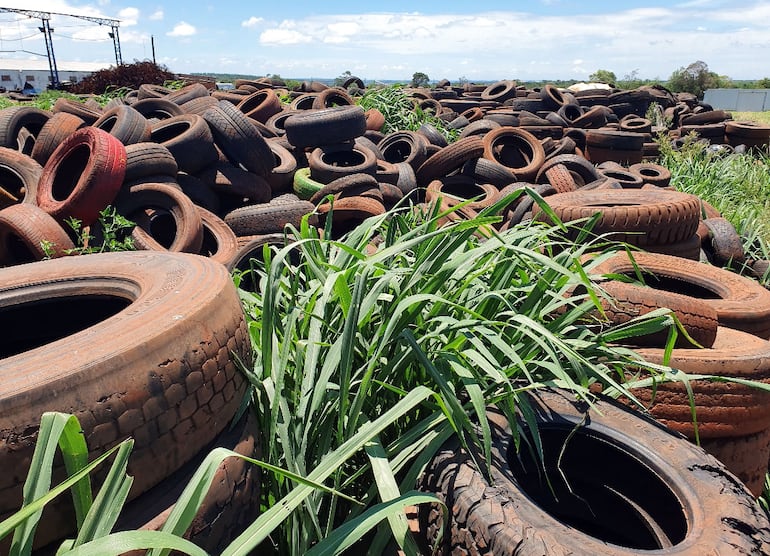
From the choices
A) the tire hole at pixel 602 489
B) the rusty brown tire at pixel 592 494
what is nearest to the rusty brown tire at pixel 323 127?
the rusty brown tire at pixel 592 494

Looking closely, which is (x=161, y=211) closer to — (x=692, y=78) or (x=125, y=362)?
(x=125, y=362)

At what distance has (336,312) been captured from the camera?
2066 millimetres

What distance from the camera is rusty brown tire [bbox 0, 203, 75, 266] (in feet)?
12.4

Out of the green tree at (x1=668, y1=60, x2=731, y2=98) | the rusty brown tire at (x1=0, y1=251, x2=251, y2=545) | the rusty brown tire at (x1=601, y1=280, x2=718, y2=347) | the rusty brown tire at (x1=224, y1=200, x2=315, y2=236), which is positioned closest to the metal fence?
the green tree at (x1=668, y1=60, x2=731, y2=98)

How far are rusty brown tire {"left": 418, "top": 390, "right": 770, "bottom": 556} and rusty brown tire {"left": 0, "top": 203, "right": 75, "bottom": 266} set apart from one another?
335 centimetres

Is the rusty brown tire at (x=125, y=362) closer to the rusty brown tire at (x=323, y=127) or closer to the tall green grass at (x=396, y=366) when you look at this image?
the tall green grass at (x=396, y=366)

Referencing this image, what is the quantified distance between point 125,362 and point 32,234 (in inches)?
121

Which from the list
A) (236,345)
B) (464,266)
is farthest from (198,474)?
(464,266)

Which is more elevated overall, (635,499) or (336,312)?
(336,312)

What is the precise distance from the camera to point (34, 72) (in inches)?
2002

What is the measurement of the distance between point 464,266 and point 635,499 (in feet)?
3.24

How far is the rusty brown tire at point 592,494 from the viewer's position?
4.51 feet

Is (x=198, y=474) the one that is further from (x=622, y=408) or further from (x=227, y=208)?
(x=227, y=208)

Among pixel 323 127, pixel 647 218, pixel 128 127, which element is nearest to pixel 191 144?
pixel 128 127
